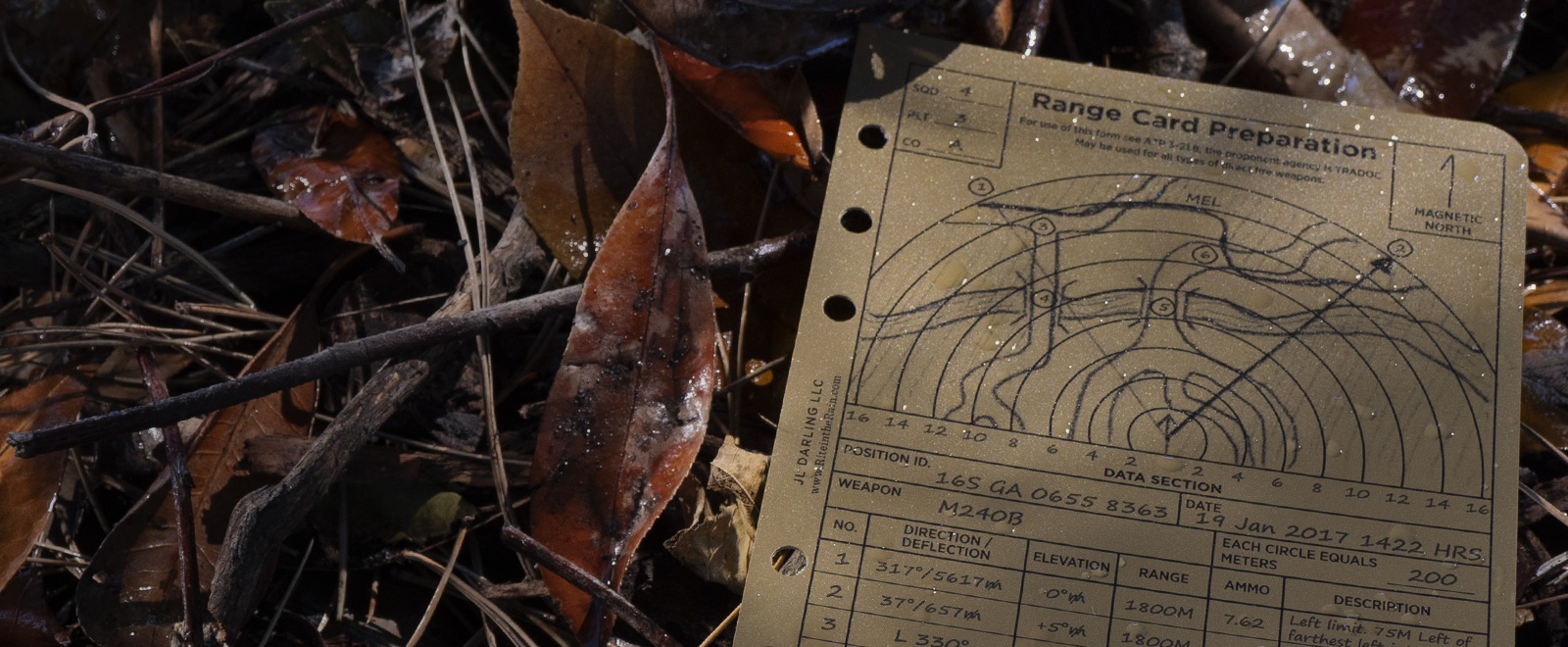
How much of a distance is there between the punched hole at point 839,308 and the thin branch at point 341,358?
0.07 metres

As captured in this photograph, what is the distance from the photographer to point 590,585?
2.76ft

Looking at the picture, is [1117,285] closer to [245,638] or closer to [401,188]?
[401,188]

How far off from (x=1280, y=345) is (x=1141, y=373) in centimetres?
15

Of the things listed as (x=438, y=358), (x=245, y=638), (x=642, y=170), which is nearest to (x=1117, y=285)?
(x=642, y=170)

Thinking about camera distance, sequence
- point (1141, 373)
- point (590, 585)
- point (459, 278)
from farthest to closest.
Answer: point (459, 278) → point (1141, 373) → point (590, 585)

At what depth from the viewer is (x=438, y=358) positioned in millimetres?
964

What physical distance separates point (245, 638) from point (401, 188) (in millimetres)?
491

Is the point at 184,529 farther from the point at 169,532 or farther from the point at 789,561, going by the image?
the point at 789,561

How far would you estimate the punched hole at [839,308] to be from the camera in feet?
3.11

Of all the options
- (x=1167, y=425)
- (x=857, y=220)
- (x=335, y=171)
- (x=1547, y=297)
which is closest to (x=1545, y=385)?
(x=1547, y=297)

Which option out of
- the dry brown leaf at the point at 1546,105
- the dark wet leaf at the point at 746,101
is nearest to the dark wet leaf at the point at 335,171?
the dark wet leaf at the point at 746,101

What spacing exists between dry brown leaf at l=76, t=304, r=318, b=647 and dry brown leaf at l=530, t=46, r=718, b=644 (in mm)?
292

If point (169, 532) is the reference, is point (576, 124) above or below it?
above

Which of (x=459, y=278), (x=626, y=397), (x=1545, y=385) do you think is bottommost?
(x=626, y=397)
